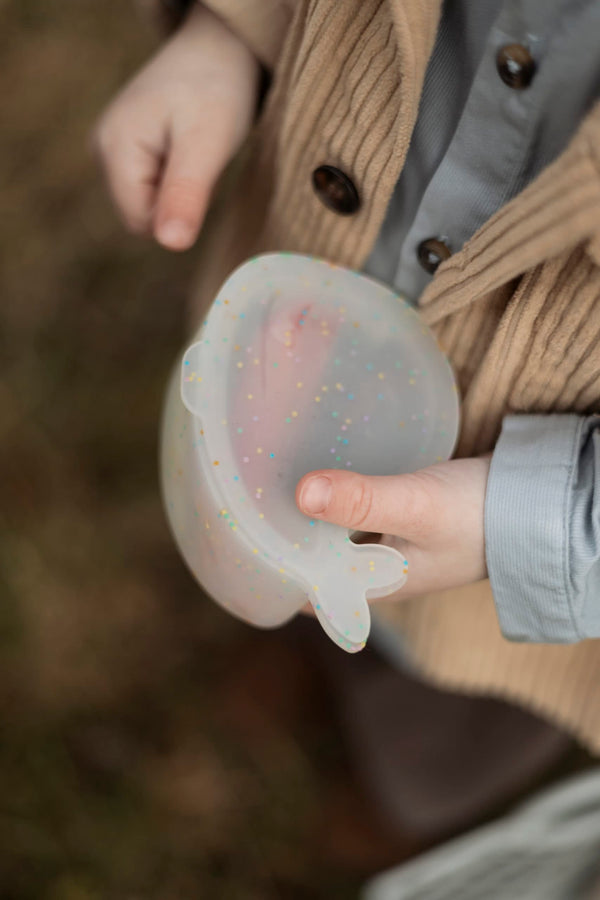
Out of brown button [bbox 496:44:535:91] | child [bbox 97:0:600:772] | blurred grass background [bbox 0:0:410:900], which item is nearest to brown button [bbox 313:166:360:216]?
child [bbox 97:0:600:772]

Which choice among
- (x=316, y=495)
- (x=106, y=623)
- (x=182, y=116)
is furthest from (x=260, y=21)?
(x=106, y=623)

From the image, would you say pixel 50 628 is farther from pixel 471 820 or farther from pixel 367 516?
pixel 367 516

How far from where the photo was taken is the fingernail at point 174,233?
Answer: 53 centimetres

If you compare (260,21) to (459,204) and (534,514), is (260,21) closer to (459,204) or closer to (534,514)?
(459,204)

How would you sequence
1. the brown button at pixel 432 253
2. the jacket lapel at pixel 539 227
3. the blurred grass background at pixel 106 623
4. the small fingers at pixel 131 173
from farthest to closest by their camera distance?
the blurred grass background at pixel 106 623, the small fingers at pixel 131 173, the brown button at pixel 432 253, the jacket lapel at pixel 539 227

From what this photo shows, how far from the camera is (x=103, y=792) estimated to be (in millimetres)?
987

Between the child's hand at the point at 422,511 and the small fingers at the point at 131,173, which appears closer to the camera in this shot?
the child's hand at the point at 422,511

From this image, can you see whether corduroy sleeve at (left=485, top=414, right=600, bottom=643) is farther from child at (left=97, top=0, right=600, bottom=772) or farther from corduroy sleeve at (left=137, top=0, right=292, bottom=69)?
corduroy sleeve at (left=137, top=0, right=292, bottom=69)

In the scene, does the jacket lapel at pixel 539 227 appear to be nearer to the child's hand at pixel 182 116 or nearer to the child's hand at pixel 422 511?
the child's hand at pixel 422 511

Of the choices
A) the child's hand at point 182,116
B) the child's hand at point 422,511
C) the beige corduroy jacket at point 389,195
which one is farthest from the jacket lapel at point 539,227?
the child's hand at point 182,116

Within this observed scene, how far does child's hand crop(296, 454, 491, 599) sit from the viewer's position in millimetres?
432

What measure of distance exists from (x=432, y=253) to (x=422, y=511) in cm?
16

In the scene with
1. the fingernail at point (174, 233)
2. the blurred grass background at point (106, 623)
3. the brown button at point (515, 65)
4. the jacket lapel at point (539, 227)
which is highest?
the brown button at point (515, 65)

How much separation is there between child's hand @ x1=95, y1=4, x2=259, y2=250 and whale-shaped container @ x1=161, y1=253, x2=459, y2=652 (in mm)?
123
